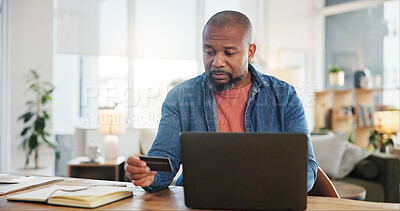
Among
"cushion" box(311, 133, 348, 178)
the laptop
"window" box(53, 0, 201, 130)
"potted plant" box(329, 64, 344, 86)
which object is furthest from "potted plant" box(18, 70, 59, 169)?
"potted plant" box(329, 64, 344, 86)

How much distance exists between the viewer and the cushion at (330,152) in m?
3.74

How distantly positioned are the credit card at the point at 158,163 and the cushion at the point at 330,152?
2811 millimetres

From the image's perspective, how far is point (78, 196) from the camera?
3.81 ft

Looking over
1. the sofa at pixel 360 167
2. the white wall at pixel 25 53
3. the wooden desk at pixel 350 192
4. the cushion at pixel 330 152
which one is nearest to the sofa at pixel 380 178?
the sofa at pixel 360 167

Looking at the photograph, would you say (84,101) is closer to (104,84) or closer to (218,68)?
(104,84)

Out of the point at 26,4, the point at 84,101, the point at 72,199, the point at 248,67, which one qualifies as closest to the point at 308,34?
the point at 84,101

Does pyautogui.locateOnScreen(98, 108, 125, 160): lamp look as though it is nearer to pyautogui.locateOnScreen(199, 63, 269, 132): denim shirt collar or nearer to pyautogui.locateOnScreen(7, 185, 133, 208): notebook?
pyautogui.locateOnScreen(199, 63, 269, 132): denim shirt collar

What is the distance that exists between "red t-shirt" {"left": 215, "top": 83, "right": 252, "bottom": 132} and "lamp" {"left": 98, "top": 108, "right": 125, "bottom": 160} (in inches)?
94.9

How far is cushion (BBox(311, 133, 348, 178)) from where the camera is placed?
12.3 ft

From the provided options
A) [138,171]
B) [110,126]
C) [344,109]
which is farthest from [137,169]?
[344,109]

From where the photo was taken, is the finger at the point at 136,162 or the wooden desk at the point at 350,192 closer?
the finger at the point at 136,162

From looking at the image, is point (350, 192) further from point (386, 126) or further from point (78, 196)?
point (78, 196)

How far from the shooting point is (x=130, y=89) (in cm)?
552

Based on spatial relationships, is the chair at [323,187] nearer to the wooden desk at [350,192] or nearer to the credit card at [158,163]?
the credit card at [158,163]
